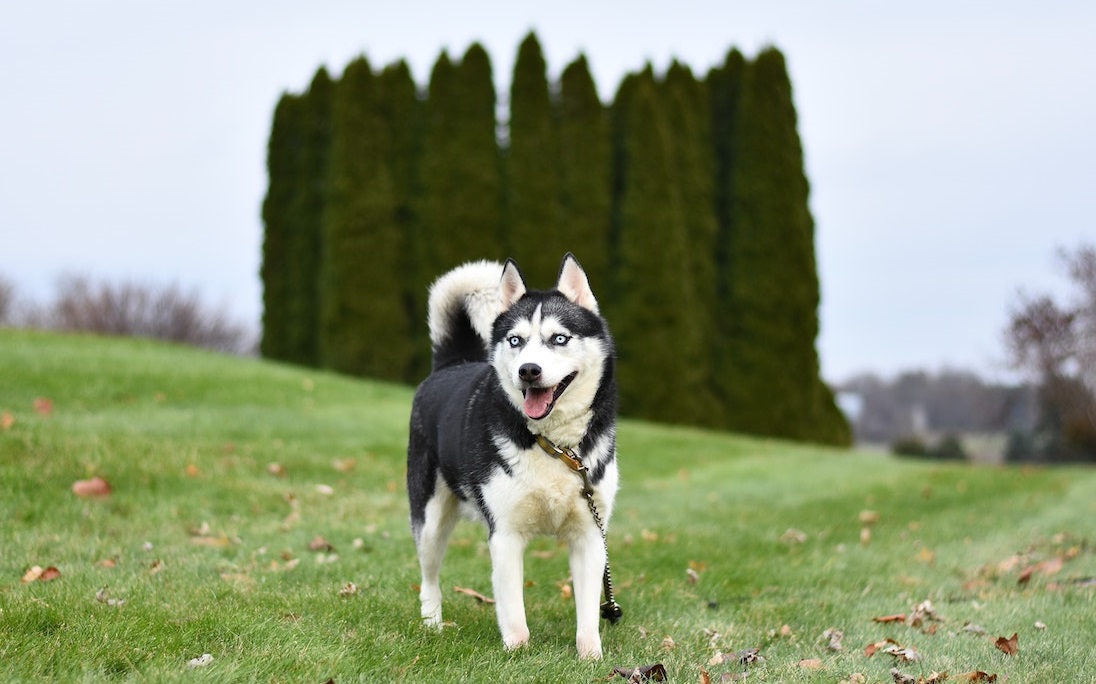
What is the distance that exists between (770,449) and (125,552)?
1172 cm

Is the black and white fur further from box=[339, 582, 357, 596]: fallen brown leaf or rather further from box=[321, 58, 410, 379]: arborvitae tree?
box=[321, 58, 410, 379]: arborvitae tree

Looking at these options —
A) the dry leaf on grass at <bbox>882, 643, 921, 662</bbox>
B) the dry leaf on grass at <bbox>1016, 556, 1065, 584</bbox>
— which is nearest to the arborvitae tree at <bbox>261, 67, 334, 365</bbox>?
the dry leaf on grass at <bbox>1016, 556, 1065, 584</bbox>

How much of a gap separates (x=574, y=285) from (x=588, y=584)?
52.2 inches

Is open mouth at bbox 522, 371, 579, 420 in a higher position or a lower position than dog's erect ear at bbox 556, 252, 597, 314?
lower

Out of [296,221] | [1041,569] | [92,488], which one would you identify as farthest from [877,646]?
[296,221]

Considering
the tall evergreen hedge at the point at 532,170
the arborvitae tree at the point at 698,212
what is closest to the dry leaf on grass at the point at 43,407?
the tall evergreen hedge at the point at 532,170

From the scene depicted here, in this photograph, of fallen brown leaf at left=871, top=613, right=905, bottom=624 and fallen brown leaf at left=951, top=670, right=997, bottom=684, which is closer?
fallen brown leaf at left=951, top=670, right=997, bottom=684

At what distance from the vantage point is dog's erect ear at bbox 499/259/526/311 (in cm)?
438

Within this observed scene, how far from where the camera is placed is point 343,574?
5.97 m

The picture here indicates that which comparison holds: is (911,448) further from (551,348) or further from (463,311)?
(551,348)

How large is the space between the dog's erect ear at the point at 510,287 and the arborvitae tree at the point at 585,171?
56.6ft

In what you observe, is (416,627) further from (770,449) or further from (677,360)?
(677,360)

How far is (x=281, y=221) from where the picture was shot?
23.9 m

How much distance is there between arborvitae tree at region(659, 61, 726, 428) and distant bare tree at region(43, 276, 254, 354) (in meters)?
28.4
